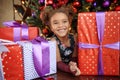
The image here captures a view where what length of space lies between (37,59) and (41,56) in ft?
0.06

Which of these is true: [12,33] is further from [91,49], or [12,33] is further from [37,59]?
[91,49]

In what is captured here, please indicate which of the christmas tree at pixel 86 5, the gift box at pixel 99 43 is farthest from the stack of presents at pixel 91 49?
the christmas tree at pixel 86 5

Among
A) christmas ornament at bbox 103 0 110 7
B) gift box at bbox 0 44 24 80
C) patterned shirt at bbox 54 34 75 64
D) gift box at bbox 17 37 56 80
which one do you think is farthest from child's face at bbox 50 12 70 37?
christmas ornament at bbox 103 0 110 7

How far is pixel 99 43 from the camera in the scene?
29.3 inches

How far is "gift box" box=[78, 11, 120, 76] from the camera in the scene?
0.73m

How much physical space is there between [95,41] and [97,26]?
0.18 ft

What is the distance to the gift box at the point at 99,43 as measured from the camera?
73cm

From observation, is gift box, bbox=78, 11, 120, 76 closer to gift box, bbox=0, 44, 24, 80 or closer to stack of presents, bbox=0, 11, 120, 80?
stack of presents, bbox=0, 11, 120, 80

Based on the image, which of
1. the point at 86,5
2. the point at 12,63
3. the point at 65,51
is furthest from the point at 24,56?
the point at 86,5

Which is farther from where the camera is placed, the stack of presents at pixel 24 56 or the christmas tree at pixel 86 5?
the christmas tree at pixel 86 5

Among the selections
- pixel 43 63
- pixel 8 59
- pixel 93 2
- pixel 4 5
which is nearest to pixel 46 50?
pixel 43 63

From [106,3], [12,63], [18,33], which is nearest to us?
[12,63]

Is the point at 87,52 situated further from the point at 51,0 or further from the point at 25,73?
the point at 51,0

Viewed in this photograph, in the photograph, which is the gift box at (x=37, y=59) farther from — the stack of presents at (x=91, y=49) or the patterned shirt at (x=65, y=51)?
the patterned shirt at (x=65, y=51)
